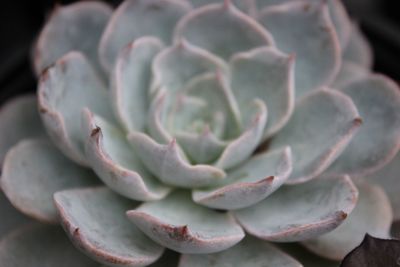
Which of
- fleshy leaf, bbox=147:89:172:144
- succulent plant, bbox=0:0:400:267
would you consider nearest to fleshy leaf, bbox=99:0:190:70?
succulent plant, bbox=0:0:400:267

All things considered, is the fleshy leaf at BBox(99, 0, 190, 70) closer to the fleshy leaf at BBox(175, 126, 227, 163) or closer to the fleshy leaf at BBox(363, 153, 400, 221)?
the fleshy leaf at BBox(175, 126, 227, 163)

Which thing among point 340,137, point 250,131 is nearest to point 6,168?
point 250,131

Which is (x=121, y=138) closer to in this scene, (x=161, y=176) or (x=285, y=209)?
(x=161, y=176)

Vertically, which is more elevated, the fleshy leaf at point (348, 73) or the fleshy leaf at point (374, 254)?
the fleshy leaf at point (374, 254)

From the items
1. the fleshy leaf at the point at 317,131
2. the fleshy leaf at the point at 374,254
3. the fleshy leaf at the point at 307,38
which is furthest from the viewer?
the fleshy leaf at the point at 307,38

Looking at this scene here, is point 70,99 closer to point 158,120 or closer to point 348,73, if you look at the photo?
point 158,120

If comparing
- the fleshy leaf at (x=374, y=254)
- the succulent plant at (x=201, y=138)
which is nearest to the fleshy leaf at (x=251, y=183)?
the succulent plant at (x=201, y=138)

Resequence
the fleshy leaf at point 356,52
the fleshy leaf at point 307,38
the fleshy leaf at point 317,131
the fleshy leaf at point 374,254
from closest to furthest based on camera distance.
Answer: the fleshy leaf at point 374,254 → the fleshy leaf at point 317,131 → the fleshy leaf at point 307,38 → the fleshy leaf at point 356,52

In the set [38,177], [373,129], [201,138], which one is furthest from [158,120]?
[373,129]

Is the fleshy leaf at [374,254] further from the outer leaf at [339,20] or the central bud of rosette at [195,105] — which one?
the outer leaf at [339,20]
